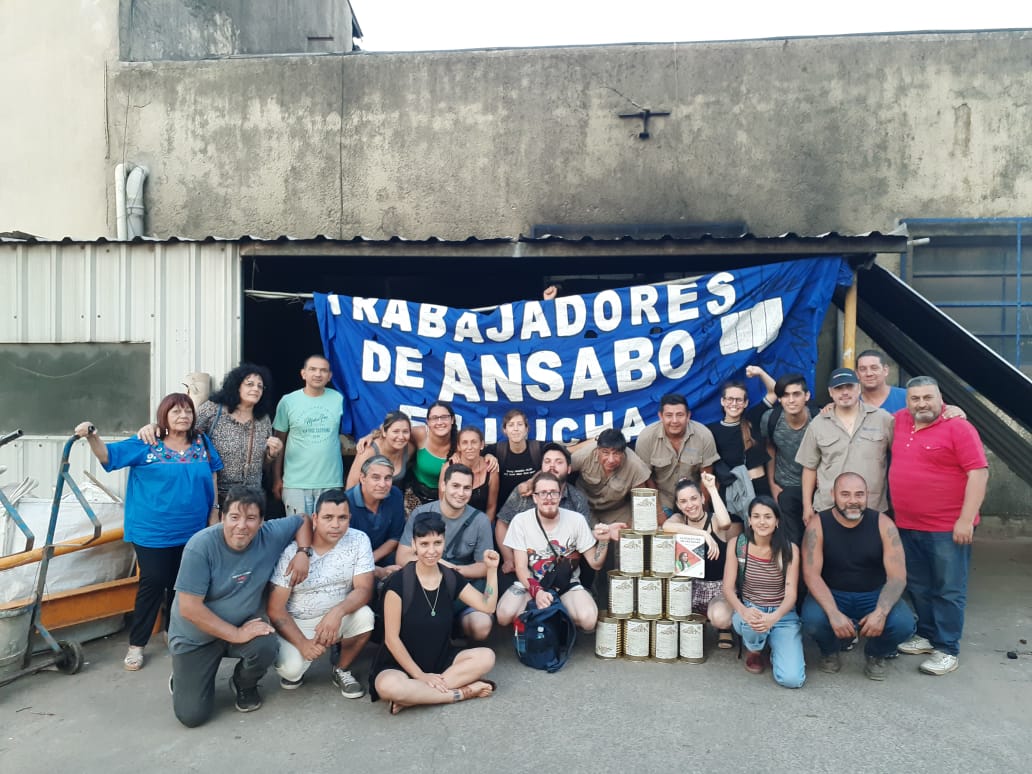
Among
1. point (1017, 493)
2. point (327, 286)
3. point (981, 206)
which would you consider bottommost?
point (1017, 493)

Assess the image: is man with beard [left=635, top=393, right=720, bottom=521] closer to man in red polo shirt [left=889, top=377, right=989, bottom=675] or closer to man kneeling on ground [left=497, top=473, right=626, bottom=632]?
man kneeling on ground [left=497, top=473, right=626, bottom=632]

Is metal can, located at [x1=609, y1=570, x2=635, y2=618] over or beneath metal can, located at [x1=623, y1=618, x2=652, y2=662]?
over

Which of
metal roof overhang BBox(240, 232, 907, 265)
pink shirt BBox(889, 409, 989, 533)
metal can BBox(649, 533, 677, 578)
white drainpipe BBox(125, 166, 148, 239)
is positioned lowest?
metal can BBox(649, 533, 677, 578)

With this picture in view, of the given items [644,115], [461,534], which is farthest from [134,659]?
[644,115]

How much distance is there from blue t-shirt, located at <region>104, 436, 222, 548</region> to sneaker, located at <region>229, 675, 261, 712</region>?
3.79 ft

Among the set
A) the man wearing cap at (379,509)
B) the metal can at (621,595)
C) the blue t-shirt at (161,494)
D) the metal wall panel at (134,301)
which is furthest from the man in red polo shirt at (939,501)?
the metal wall panel at (134,301)

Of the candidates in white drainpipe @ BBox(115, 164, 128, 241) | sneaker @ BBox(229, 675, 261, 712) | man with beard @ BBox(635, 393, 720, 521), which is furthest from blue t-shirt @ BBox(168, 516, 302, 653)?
white drainpipe @ BBox(115, 164, 128, 241)

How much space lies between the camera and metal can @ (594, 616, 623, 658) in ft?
16.4

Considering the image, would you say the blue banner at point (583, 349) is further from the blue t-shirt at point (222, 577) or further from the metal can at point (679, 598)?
the blue t-shirt at point (222, 577)

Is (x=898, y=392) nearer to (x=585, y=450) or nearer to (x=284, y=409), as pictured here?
(x=585, y=450)

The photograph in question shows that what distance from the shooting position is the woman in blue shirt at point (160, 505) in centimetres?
495

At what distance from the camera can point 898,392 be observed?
18.5 feet

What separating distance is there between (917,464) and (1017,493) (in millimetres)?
4771

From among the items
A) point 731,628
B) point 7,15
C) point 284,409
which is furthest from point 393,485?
point 7,15
